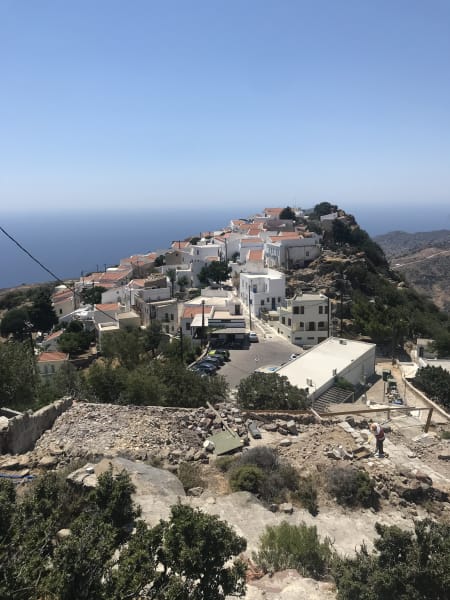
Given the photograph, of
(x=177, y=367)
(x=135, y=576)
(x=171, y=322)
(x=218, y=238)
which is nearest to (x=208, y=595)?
(x=135, y=576)

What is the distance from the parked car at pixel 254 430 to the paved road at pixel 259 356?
1385 cm

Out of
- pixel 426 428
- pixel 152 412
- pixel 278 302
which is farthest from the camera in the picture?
pixel 278 302

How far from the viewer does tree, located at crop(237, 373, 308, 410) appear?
62.5ft

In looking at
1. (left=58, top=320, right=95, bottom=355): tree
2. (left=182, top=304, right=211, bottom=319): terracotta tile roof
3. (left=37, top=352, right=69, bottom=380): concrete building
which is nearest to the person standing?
(left=37, top=352, right=69, bottom=380): concrete building

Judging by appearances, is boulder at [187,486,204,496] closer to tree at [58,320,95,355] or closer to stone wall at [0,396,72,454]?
stone wall at [0,396,72,454]

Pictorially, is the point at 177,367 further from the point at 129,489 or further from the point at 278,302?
the point at 278,302

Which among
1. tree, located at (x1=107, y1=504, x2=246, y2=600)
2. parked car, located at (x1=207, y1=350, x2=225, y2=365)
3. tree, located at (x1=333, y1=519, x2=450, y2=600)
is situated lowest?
parked car, located at (x1=207, y1=350, x2=225, y2=365)

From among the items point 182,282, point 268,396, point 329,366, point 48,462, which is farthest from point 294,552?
point 182,282

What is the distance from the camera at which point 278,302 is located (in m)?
49.4

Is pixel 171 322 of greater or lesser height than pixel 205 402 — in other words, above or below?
below

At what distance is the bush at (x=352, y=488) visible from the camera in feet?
36.0

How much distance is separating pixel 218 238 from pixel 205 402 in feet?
178

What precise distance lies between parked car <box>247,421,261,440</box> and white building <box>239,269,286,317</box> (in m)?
33.7

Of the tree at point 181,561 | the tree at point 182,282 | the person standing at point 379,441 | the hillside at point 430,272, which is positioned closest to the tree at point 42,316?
the tree at point 182,282
